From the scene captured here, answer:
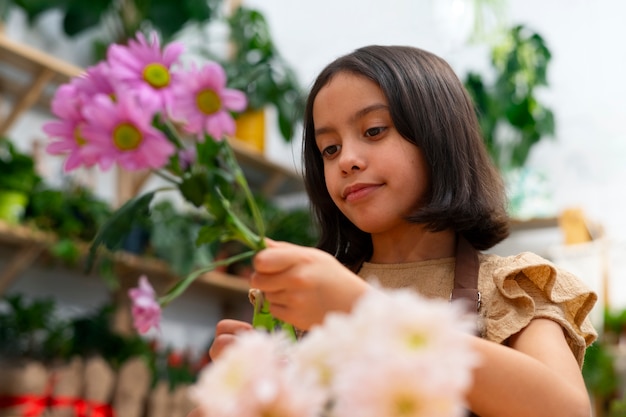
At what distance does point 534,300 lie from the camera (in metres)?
0.78

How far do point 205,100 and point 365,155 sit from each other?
0.35m

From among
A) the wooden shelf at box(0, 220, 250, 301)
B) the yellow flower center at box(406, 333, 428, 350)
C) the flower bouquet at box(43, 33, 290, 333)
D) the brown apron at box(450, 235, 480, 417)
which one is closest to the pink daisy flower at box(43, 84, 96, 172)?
the flower bouquet at box(43, 33, 290, 333)

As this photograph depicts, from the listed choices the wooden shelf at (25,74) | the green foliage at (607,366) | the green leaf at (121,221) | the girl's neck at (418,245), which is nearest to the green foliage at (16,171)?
the wooden shelf at (25,74)

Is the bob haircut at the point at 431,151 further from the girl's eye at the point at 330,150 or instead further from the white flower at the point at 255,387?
the white flower at the point at 255,387

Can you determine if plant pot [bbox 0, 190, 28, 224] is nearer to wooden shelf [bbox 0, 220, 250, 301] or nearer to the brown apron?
wooden shelf [bbox 0, 220, 250, 301]

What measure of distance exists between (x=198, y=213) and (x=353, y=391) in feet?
7.64

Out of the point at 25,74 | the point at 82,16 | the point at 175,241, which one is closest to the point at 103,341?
the point at 175,241

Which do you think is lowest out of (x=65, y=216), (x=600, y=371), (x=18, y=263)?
(x=600, y=371)

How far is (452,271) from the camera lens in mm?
898

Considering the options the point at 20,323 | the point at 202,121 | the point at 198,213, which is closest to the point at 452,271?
the point at 202,121

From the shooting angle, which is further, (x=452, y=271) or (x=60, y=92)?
(x=452, y=271)

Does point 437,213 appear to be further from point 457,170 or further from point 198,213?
point 198,213

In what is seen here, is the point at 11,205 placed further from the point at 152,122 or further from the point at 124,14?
the point at 152,122

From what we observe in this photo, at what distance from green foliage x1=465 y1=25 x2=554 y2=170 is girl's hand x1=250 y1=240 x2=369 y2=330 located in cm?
255
